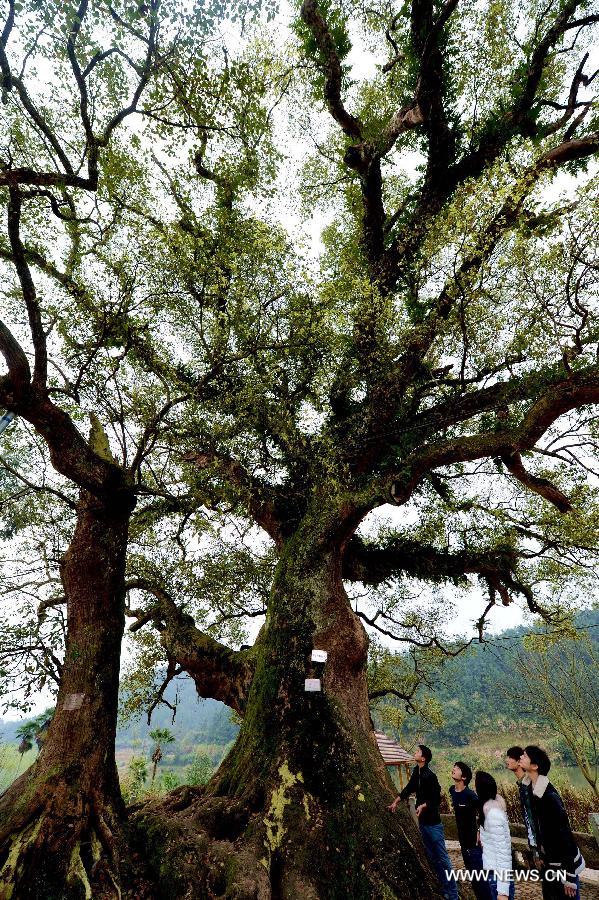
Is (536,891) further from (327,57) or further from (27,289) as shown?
(327,57)

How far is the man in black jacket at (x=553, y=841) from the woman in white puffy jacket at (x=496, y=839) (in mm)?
288

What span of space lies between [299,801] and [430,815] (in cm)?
180

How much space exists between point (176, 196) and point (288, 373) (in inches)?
157

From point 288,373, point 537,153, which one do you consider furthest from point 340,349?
point 537,153

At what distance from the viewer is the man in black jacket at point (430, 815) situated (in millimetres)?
4844

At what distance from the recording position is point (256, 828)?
4398 millimetres

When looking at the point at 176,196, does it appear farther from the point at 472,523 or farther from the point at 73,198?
the point at 472,523

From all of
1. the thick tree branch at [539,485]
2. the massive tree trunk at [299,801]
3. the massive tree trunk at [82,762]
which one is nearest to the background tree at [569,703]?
the thick tree branch at [539,485]

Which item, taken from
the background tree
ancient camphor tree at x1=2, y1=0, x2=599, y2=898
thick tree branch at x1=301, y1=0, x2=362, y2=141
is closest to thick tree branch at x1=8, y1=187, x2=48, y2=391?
ancient camphor tree at x1=2, y1=0, x2=599, y2=898

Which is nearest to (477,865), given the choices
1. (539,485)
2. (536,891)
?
(536,891)

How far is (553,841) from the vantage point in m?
3.79

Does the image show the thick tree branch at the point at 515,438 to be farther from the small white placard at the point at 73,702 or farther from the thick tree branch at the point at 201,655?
the small white placard at the point at 73,702

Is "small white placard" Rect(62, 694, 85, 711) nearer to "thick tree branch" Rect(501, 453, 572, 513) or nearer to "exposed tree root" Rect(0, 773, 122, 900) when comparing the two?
"exposed tree root" Rect(0, 773, 122, 900)

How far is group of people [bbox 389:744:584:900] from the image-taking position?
376cm
